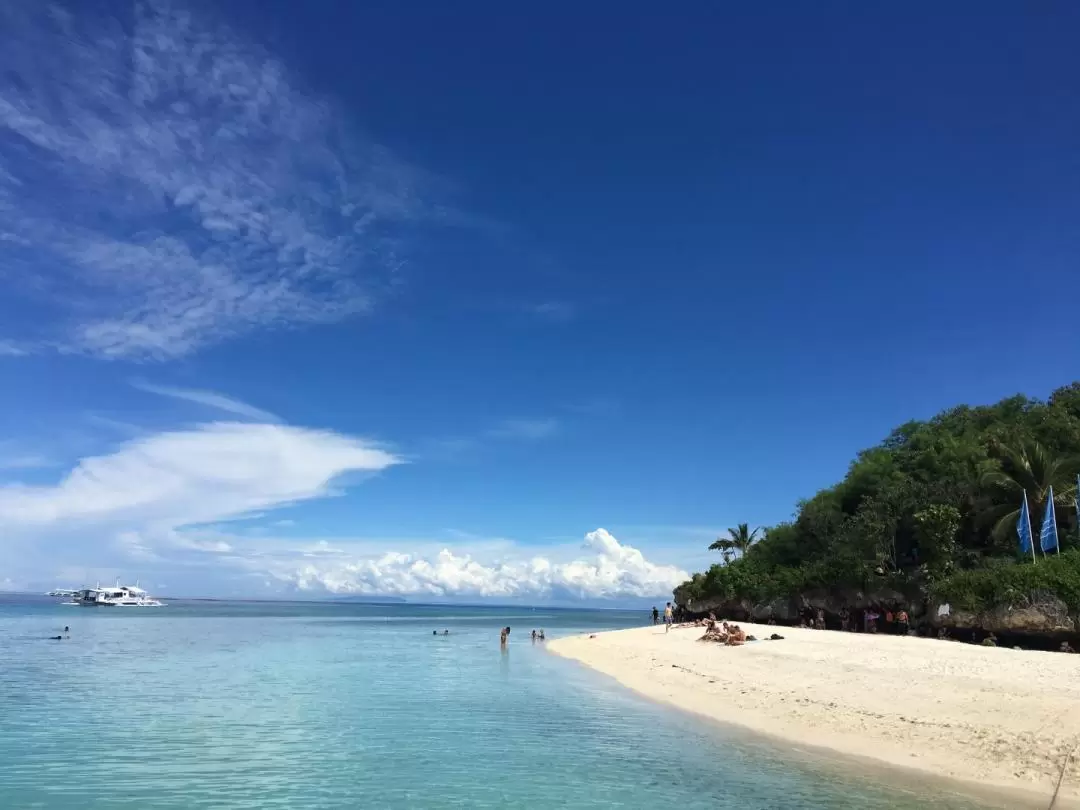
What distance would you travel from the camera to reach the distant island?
105 feet

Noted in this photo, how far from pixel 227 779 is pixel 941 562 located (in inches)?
1564

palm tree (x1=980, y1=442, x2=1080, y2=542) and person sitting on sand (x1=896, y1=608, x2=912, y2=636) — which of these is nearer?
palm tree (x1=980, y1=442, x2=1080, y2=542)

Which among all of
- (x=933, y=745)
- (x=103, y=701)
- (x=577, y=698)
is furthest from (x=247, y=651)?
(x=933, y=745)

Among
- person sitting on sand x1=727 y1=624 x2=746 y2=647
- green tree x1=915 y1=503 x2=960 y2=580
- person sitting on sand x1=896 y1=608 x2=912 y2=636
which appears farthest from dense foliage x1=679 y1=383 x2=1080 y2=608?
person sitting on sand x1=727 y1=624 x2=746 y2=647

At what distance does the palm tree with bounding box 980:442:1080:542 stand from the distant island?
69 millimetres

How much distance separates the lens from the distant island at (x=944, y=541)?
105 feet

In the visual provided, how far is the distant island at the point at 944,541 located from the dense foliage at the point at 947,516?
0.09 meters

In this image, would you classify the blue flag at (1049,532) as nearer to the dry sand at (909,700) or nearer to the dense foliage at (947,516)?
the dense foliage at (947,516)

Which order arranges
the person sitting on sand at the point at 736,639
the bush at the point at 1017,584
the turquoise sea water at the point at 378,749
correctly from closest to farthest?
the turquoise sea water at the point at 378,749, the bush at the point at 1017,584, the person sitting on sand at the point at 736,639

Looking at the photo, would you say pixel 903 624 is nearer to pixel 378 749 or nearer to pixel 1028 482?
pixel 1028 482

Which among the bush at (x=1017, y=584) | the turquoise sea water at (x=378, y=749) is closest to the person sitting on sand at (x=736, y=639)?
the turquoise sea water at (x=378, y=749)

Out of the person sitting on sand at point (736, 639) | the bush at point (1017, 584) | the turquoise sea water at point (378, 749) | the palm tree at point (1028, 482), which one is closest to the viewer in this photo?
the turquoise sea water at point (378, 749)

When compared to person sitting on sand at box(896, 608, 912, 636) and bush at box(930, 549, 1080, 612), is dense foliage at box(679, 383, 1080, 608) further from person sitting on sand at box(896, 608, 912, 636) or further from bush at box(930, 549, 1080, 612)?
person sitting on sand at box(896, 608, 912, 636)

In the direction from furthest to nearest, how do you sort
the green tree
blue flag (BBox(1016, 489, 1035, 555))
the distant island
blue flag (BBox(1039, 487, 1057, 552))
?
the green tree, blue flag (BBox(1016, 489, 1035, 555)), blue flag (BBox(1039, 487, 1057, 552)), the distant island
